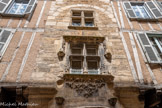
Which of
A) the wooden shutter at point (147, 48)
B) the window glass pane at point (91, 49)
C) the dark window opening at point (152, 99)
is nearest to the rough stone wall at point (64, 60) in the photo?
the window glass pane at point (91, 49)

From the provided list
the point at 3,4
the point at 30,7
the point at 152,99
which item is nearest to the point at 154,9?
the point at 152,99

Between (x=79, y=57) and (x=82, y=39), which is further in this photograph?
(x=82, y=39)

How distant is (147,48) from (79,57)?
266cm

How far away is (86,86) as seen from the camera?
171 inches

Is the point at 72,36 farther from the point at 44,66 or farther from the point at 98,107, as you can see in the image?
the point at 98,107

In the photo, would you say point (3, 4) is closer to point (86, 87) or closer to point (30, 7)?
point (30, 7)

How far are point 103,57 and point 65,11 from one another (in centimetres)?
364

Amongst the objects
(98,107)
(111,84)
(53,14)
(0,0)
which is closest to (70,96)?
(98,107)

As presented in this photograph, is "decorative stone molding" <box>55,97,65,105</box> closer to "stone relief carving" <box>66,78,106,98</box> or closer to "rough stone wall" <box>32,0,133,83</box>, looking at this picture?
"stone relief carving" <box>66,78,106,98</box>

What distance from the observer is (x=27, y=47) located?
18.5 ft

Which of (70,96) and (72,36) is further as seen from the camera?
(72,36)

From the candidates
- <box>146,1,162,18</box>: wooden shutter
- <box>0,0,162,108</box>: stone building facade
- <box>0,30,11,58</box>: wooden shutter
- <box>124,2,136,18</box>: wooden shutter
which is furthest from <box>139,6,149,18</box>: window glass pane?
<box>0,30,11,58</box>: wooden shutter

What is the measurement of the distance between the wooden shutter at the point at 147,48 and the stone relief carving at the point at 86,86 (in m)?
2.17

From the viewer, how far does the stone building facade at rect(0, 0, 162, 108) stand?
14.0 feet
